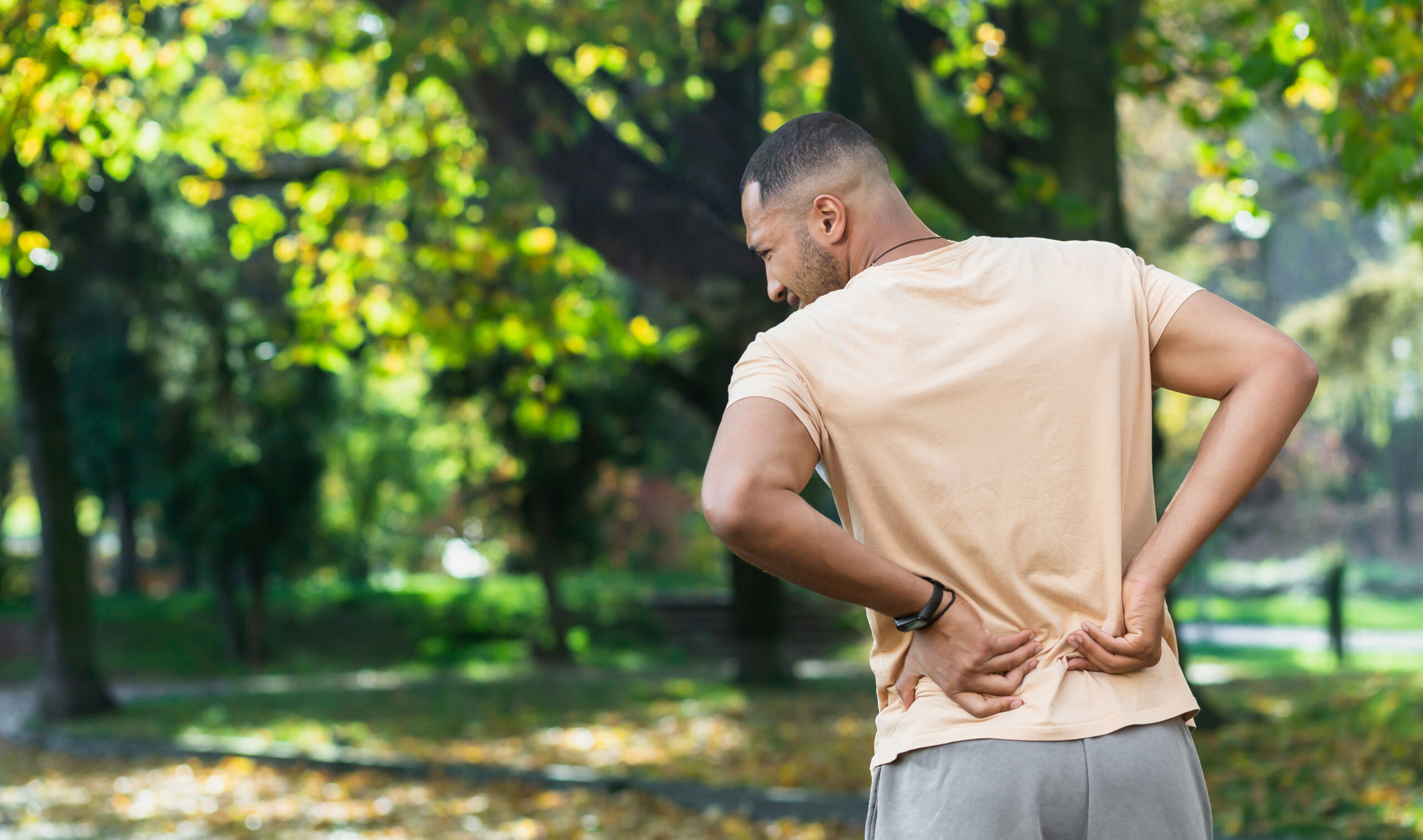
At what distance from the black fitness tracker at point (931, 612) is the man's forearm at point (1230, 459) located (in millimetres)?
313

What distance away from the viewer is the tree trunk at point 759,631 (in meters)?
14.8

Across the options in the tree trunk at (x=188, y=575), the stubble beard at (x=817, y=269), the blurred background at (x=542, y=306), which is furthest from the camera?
the tree trunk at (x=188, y=575)

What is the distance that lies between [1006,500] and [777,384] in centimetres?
40

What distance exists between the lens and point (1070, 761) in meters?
1.84

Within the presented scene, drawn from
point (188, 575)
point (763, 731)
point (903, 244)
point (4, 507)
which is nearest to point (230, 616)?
point (188, 575)

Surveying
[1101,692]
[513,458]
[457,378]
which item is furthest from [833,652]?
[1101,692]

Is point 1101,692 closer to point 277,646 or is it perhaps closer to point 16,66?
point 16,66

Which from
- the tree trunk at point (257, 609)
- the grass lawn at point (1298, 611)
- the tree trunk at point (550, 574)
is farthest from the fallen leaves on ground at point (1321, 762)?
the tree trunk at point (257, 609)

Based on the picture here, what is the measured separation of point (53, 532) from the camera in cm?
1445

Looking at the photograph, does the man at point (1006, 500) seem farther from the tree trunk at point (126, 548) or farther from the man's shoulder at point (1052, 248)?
the tree trunk at point (126, 548)

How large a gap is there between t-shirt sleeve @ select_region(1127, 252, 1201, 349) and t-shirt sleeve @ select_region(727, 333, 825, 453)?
583 mm

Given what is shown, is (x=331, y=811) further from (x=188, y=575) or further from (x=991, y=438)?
(x=188, y=575)

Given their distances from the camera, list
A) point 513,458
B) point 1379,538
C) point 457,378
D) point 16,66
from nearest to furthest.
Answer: point 16,66 → point 457,378 → point 513,458 → point 1379,538

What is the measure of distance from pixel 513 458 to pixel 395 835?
11.5 meters
